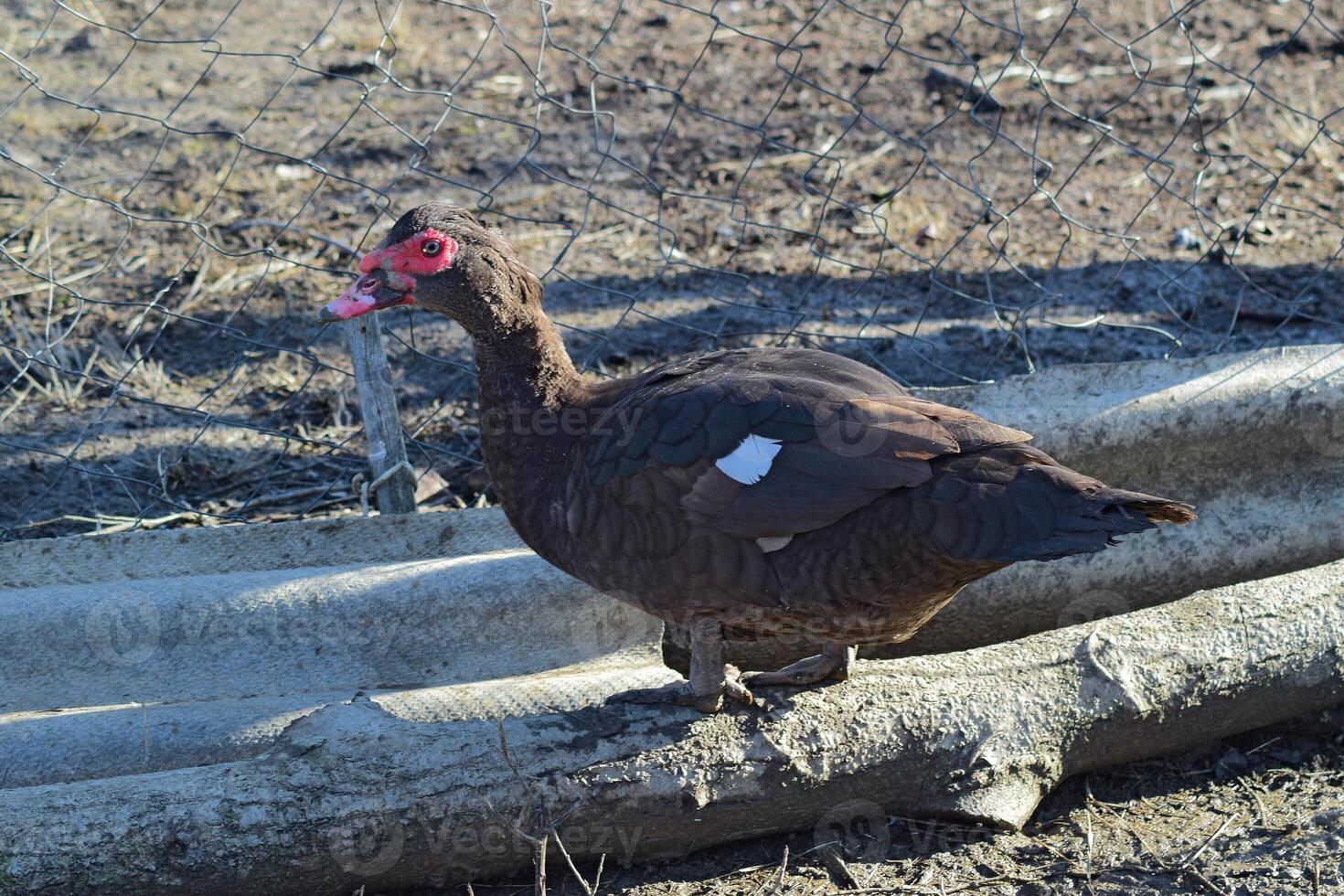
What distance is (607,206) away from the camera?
378 centimetres

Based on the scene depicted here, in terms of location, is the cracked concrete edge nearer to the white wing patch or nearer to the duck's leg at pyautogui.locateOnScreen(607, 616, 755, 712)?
the duck's leg at pyautogui.locateOnScreen(607, 616, 755, 712)

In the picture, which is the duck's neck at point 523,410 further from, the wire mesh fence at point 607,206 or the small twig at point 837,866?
the small twig at point 837,866

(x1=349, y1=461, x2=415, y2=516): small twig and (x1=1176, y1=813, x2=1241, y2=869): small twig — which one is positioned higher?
(x1=349, y1=461, x2=415, y2=516): small twig

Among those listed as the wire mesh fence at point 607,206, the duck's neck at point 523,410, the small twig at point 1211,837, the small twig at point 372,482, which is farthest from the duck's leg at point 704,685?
the wire mesh fence at point 607,206

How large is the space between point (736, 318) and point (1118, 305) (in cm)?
140

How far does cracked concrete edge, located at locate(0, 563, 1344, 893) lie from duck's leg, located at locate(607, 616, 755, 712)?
4 cm

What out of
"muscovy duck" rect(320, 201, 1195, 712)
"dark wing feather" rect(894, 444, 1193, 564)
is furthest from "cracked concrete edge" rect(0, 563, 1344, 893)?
"dark wing feather" rect(894, 444, 1193, 564)

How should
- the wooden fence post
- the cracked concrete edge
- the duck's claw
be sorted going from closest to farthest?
the cracked concrete edge
the duck's claw
the wooden fence post

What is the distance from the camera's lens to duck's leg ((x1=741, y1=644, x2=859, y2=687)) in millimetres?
2861

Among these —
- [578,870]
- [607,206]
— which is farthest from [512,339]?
[578,870]

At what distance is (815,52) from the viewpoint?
6281 millimetres

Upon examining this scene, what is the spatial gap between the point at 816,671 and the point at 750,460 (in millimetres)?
563

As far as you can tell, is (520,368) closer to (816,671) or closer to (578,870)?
(816,671)

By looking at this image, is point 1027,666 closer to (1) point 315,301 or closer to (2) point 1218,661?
(2) point 1218,661
